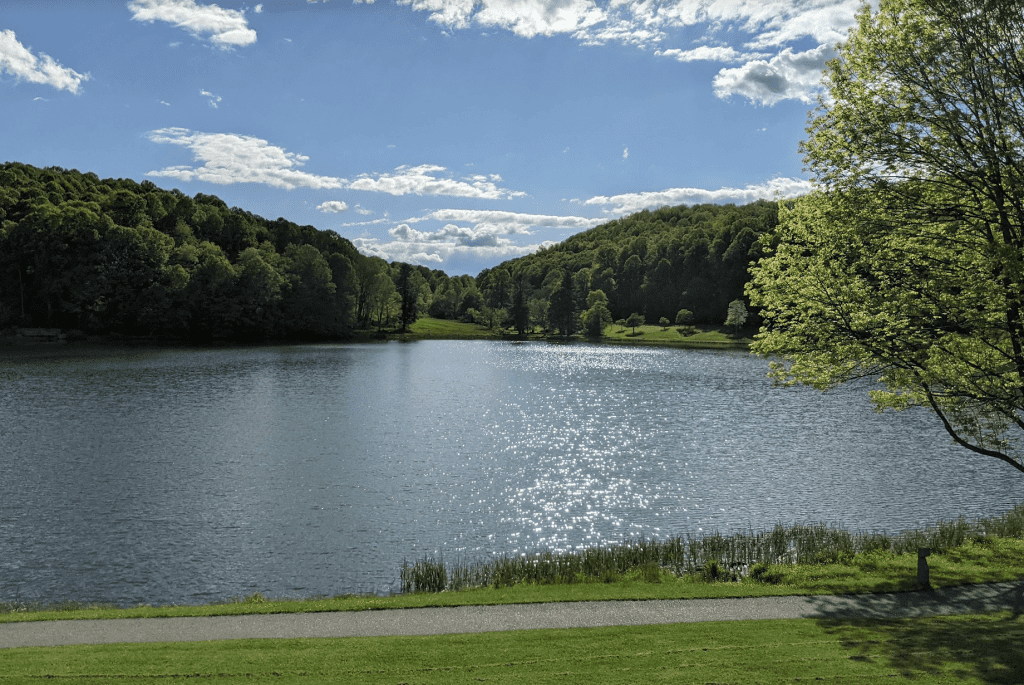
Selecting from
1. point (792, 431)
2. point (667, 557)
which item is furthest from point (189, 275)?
point (667, 557)

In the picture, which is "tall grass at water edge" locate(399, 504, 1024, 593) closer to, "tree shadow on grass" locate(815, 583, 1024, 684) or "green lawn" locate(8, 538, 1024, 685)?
"tree shadow on grass" locate(815, 583, 1024, 684)

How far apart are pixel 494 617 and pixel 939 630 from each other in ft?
24.6

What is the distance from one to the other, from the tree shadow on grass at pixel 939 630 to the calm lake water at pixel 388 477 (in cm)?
871

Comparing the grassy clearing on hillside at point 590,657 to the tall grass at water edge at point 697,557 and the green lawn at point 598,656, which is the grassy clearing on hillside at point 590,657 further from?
the tall grass at water edge at point 697,557

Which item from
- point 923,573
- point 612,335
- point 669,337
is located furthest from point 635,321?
point 923,573

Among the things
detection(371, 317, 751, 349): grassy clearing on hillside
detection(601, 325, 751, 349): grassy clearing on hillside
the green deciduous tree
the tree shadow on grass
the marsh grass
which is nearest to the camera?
the tree shadow on grass

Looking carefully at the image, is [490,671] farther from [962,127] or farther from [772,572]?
[962,127]

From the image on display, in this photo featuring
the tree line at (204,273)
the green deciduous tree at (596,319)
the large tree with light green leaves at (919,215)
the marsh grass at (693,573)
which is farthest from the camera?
the green deciduous tree at (596,319)

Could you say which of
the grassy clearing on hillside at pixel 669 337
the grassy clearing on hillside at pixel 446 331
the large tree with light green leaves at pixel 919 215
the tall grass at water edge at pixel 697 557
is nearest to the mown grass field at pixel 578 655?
the tall grass at water edge at pixel 697 557

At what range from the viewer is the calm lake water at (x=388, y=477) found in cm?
1844

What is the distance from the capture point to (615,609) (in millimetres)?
12352

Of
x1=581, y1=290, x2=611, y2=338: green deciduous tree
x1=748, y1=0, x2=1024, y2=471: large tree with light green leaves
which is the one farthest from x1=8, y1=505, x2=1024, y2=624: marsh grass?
x1=581, y1=290, x2=611, y2=338: green deciduous tree

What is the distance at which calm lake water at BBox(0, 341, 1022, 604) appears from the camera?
18438 mm

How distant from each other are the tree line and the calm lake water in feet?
182
